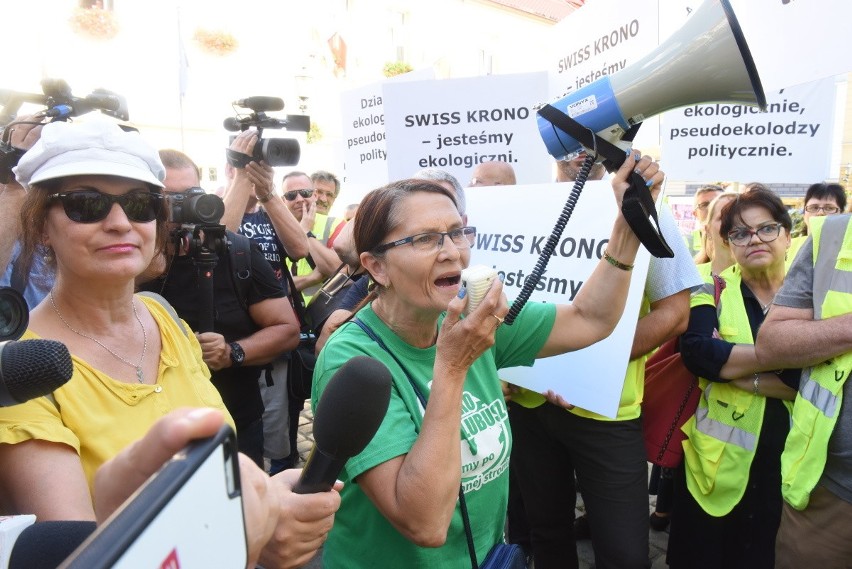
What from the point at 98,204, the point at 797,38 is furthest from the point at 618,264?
the point at 98,204

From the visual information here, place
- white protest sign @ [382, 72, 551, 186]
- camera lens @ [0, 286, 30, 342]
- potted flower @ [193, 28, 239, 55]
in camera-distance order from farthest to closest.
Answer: potted flower @ [193, 28, 239, 55]
white protest sign @ [382, 72, 551, 186]
camera lens @ [0, 286, 30, 342]

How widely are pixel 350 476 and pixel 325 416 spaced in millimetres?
518

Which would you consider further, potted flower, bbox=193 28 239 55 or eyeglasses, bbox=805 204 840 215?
potted flower, bbox=193 28 239 55

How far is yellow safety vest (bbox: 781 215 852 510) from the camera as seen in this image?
1909mm

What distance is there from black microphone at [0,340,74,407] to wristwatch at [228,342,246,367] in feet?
5.52

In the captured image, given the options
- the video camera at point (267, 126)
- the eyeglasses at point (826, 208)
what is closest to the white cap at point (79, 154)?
the video camera at point (267, 126)

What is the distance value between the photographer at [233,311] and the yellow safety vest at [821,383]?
7.17 ft

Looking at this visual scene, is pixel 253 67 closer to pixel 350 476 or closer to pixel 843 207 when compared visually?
pixel 843 207

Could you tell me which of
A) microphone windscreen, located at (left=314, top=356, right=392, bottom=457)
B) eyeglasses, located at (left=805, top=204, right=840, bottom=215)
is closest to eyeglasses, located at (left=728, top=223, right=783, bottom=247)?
microphone windscreen, located at (left=314, top=356, right=392, bottom=457)

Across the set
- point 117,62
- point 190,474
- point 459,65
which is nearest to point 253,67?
point 117,62

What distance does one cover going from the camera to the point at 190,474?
1.47ft

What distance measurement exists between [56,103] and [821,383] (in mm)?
2995

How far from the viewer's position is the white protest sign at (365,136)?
4.54 meters

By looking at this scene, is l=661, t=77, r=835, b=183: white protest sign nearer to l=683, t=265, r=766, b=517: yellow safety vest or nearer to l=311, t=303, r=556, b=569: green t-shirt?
l=683, t=265, r=766, b=517: yellow safety vest
